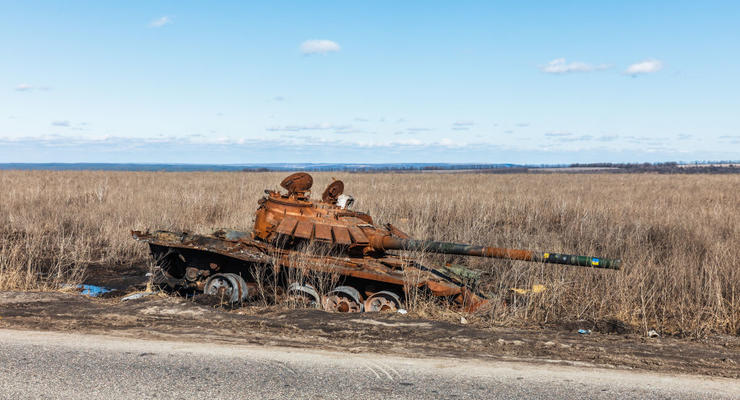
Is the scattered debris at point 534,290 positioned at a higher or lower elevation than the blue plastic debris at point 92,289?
higher

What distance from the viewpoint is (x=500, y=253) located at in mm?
8500

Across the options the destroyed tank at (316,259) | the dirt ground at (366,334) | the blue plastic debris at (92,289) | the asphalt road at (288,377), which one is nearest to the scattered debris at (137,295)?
the dirt ground at (366,334)

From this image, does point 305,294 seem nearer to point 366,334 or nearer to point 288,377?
point 366,334

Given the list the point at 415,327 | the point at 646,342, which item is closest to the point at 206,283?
the point at 415,327

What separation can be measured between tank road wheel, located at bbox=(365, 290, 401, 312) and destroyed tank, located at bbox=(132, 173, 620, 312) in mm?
14

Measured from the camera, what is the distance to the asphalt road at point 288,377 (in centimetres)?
455

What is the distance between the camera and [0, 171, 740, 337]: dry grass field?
25.6ft

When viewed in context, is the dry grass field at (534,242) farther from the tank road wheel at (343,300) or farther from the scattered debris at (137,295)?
the tank road wheel at (343,300)

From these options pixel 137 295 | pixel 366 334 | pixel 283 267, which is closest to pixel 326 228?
pixel 283 267

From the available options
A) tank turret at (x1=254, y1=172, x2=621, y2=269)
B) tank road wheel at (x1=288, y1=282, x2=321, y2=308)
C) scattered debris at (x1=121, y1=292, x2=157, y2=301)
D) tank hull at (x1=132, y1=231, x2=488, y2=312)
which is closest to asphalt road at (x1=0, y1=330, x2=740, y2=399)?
tank road wheel at (x1=288, y1=282, x2=321, y2=308)

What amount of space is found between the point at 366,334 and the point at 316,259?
2542 millimetres

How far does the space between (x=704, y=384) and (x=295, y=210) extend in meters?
6.22

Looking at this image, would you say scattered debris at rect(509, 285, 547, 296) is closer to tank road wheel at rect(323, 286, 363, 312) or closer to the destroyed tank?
the destroyed tank

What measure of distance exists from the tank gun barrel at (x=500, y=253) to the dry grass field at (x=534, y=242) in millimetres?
391
